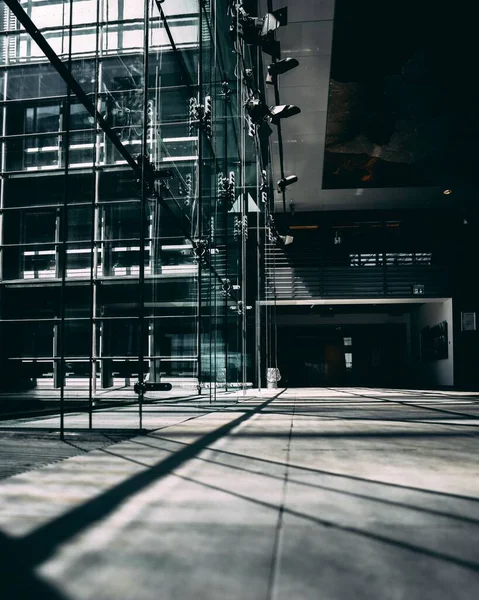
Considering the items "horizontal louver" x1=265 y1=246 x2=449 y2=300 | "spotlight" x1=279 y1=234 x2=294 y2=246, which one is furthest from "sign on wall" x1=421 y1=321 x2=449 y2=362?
"spotlight" x1=279 y1=234 x2=294 y2=246

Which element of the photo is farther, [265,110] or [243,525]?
[265,110]

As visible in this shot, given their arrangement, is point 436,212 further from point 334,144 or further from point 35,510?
point 35,510

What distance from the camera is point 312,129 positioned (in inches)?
468

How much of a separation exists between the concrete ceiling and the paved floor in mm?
7199

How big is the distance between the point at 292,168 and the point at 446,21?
6.21m

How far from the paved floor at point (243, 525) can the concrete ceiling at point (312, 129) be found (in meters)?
7.20

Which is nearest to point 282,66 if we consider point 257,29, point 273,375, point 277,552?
point 257,29

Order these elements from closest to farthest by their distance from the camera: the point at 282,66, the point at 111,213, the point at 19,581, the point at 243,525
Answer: the point at 19,581 → the point at 243,525 → the point at 282,66 → the point at 111,213

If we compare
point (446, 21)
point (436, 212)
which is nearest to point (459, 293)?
point (436, 212)

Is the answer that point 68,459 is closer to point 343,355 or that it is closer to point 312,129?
point 312,129

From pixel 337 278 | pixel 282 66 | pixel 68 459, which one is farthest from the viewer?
pixel 337 278

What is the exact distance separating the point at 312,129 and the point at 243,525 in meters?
11.1

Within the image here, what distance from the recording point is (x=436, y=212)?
17281 mm

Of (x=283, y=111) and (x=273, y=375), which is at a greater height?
(x=283, y=111)
